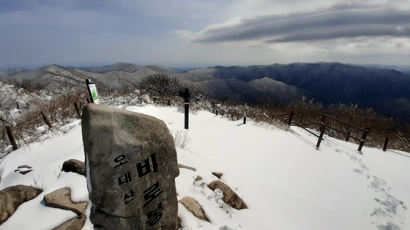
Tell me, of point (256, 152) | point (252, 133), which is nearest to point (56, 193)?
point (256, 152)

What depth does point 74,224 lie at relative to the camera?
2891 mm

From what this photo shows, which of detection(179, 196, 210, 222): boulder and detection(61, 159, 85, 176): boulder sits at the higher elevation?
detection(61, 159, 85, 176): boulder

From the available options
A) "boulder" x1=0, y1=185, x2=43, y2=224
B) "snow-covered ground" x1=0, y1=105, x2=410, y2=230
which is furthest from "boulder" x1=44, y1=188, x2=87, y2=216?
"boulder" x1=0, y1=185, x2=43, y2=224

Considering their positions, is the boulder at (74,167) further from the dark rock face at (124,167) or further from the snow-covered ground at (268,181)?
the dark rock face at (124,167)

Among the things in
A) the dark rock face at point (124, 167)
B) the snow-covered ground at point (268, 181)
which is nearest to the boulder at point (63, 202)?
the snow-covered ground at point (268, 181)

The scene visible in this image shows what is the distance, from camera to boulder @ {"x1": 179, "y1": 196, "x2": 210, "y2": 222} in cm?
369

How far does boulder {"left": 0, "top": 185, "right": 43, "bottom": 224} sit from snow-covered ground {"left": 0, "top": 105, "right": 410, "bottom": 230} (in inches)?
4.5

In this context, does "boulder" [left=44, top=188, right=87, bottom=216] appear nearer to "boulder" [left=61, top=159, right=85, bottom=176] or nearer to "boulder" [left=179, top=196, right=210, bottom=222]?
"boulder" [left=61, top=159, right=85, bottom=176]

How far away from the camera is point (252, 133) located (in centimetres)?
910

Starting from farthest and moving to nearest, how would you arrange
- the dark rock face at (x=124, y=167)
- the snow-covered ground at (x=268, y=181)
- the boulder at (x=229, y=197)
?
the boulder at (x=229, y=197) < the snow-covered ground at (x=268, y=181) < the dark rock face at (x=124, y=167)

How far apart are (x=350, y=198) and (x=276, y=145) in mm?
2903

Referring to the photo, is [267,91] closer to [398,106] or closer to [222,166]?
[398,106]

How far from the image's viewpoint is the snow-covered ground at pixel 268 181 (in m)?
3.84

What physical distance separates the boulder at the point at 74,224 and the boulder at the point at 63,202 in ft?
0.33
